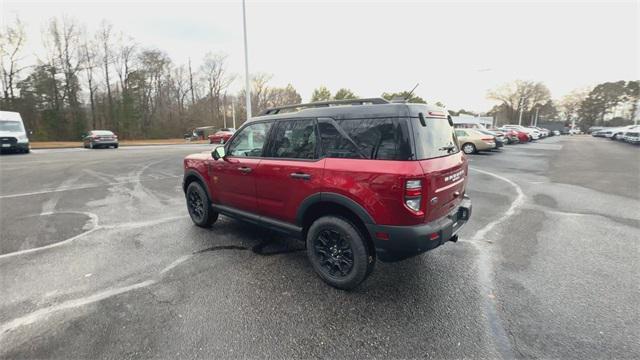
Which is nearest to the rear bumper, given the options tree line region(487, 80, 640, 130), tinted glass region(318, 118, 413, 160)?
tinted glass region(318, 118, 413, 160)

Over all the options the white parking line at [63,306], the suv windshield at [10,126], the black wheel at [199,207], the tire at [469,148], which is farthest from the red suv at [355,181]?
the suv windshield at [10,126]

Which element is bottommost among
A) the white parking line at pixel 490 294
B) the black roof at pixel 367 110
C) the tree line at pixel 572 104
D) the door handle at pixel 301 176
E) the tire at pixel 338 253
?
the white parking line at pixel 490 294

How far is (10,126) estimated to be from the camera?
57.0 feet

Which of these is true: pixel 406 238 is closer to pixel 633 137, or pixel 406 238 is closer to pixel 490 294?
pixel 490 294

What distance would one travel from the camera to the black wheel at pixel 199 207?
474 centimetres

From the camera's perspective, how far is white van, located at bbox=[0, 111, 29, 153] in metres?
16.5

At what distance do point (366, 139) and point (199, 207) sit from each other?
10.9 ft

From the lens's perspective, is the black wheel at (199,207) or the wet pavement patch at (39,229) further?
the black wheel at (199,207)

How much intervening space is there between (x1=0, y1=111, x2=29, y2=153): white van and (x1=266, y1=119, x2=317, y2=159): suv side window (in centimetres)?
2115

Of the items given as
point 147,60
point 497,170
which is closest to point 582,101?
point 497,170

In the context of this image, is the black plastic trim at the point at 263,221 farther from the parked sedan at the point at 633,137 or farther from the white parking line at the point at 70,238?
the parked sedan at the point at 633,137

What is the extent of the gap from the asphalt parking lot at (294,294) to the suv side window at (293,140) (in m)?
1.35

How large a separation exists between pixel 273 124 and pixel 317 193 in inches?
46.9

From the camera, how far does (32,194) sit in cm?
740
